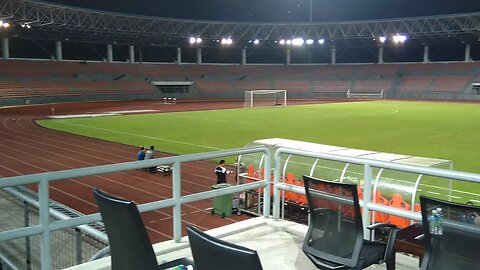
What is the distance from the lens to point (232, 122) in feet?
104

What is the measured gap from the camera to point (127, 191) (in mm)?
13438

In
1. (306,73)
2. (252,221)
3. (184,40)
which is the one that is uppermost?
(184,40)

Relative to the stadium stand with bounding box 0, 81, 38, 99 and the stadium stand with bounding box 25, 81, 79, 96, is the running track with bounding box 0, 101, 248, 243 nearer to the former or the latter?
the stadium stand with bounding box 0, 81, 38, 99

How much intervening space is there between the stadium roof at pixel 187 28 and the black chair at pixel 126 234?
47.4m

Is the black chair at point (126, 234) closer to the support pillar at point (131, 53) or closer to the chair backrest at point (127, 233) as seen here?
the chair backrest at point (127, 233)

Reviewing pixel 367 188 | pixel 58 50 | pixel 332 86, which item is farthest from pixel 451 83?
pixel 367 188

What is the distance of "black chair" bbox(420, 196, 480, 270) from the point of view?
3297mm

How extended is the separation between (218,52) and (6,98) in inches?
1478

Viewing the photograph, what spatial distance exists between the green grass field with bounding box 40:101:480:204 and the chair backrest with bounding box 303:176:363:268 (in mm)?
9676

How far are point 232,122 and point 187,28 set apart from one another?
123ft

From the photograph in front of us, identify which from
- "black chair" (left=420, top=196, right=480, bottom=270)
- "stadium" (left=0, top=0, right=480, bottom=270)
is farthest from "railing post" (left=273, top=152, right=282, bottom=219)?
"black chair" (left=420, top=196, right=480, bottom=270)

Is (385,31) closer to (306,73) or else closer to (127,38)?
(306,73)

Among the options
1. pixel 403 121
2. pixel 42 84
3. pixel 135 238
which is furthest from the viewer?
pixel 42 84

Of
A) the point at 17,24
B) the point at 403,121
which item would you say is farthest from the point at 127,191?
the point at 17,24
